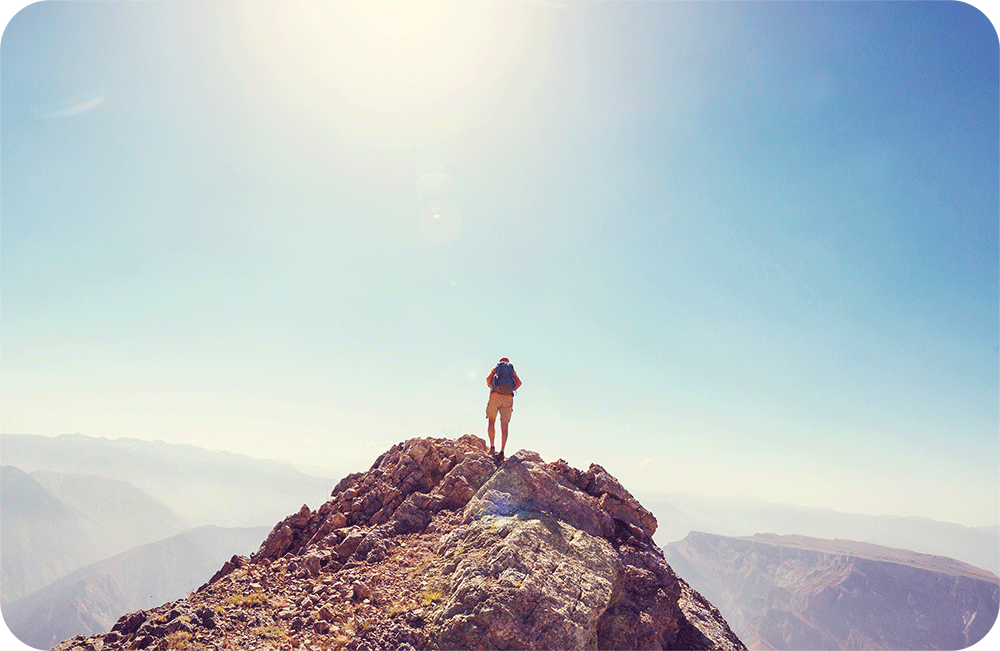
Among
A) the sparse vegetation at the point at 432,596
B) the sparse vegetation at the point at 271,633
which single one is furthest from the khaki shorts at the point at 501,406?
the sparse vegetation at the point at 271,633

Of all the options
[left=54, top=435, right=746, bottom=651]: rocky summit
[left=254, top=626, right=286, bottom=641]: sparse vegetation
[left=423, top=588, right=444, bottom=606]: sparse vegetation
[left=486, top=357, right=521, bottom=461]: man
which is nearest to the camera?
[left=254, top=626, right=286, bottom=641]: sparse vegetation

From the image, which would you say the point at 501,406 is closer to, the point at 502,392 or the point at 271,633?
the point at 502,392

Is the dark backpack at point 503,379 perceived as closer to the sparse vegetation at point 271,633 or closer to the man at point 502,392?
the man at point 502,392

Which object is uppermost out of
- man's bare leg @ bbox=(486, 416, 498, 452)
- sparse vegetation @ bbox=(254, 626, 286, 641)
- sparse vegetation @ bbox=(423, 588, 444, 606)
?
man's bare leg @ bbox=(486, 416, 498, 452)

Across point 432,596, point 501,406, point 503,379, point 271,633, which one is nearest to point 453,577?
point 432,596

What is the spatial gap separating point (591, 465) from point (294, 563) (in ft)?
40.4

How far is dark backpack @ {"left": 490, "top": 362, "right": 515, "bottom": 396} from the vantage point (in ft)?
67.5

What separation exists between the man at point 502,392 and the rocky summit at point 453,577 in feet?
6.63

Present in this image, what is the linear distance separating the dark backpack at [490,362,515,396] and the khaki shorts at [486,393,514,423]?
9.2 inches

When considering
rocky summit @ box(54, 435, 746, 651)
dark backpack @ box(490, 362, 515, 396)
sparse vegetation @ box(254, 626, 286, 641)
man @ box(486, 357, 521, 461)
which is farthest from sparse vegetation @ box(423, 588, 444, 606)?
dark backpack @ box(490, 362, 515, 396)

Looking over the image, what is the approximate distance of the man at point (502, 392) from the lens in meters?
20.6

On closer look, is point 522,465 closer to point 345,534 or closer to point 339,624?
point 345,534

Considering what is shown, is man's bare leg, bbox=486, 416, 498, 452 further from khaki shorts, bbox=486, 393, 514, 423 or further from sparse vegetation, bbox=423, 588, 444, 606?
sparse vegetation, bbox=423, 588, 444, 606

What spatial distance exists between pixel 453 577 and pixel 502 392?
342 inches
